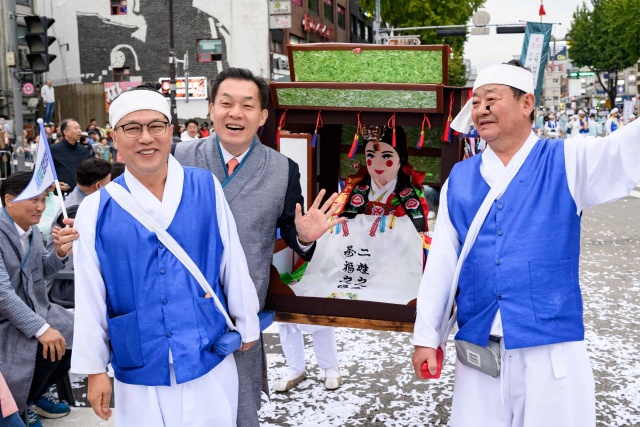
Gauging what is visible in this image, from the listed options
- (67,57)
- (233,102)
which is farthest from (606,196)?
(67,57)

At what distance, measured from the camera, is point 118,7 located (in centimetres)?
2964

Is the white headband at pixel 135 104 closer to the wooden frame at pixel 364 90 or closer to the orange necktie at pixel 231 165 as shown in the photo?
the orange necktie at pixel 231 165

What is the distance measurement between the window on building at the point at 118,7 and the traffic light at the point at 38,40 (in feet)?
71.3

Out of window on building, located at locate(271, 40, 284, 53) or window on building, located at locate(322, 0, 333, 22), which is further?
window on building, located at locate(322, 0, 333, 22)

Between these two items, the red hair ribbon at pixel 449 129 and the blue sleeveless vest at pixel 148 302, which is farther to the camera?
the red hair ribbon at pixel 449 129

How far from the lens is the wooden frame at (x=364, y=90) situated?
3434 millimetres

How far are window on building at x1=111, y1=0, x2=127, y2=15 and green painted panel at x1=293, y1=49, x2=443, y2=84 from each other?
28.3 meters

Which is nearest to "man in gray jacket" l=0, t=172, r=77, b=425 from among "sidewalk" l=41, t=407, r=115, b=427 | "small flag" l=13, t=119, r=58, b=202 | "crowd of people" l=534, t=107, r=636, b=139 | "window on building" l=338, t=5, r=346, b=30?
"sidewalk" l=41, t=407, r=115, b=427

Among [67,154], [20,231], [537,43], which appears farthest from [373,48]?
[537,43]

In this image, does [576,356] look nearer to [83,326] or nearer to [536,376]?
[536,376]

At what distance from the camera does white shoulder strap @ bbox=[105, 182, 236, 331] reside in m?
2.39

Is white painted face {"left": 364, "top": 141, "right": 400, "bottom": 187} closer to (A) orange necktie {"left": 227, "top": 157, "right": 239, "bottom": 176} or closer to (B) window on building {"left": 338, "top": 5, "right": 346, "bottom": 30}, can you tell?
(A) orange necktie {"left": 227, "top": 157, "right": 239, "bottom": 176}

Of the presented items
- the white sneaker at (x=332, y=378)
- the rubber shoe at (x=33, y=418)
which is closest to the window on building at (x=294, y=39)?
the white sneaker at (x=332, y=378)

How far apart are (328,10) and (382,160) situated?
113 feet
